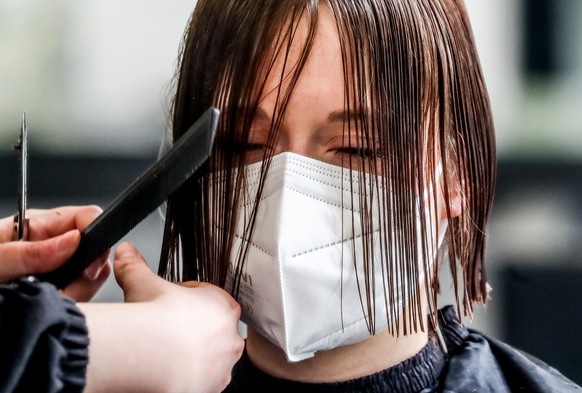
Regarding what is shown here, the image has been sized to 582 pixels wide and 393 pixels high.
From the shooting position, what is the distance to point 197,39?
3.84 ft

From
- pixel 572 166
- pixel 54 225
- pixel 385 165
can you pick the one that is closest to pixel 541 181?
pixel 572 166

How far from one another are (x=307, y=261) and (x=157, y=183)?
290mm

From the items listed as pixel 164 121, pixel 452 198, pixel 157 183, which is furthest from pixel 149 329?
pixel 164 121

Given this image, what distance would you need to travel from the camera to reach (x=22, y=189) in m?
1.01

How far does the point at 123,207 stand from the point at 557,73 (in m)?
1.92

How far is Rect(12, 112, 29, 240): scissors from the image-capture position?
99 cm

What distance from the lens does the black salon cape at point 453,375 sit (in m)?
1.18

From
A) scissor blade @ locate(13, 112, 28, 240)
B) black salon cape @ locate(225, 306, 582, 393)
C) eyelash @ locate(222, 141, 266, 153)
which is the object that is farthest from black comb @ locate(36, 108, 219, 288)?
black salon cape @ locate(225, 306, 582, 393)

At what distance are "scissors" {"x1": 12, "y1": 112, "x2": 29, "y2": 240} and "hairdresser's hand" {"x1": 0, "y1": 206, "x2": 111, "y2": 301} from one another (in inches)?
0.8

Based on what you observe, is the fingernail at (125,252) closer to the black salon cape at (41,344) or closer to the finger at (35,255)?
the finger at (35,255)

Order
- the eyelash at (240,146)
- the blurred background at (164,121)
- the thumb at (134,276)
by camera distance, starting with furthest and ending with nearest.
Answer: the blurred background at (164,121) → the eyelash at (240,146) → the thumb at (134,276)

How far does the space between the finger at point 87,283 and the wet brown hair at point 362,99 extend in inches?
5.1

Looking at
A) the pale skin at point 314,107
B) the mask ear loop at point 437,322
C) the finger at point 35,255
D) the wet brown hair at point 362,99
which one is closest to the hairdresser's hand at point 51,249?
the finger at point 35,255

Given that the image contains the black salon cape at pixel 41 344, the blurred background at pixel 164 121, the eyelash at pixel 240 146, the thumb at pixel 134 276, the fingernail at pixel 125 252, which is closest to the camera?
the black salon cape at pixel 41 344
